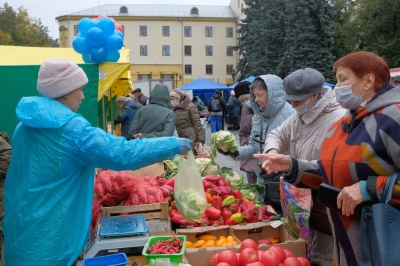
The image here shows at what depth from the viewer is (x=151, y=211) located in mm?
4219

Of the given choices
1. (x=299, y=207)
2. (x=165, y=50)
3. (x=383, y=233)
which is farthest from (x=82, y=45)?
(x=165, y=50)

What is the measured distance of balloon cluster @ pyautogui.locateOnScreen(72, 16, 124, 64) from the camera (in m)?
6.45

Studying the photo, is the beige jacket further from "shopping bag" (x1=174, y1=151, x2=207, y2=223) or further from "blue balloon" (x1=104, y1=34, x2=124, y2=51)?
"blue balloon" (x1=104, y1=34, x2=124, y2=51)

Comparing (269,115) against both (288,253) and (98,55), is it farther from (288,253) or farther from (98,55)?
(98,55)

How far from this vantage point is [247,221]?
4492 mm

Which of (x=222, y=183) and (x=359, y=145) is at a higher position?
(x=359, y=145)

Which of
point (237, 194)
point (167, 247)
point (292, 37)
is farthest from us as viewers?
point (292, 37)

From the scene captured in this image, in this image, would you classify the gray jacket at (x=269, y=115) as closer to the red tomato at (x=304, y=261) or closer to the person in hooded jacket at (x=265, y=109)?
the person in hooded jacket at (x=265, y=109)

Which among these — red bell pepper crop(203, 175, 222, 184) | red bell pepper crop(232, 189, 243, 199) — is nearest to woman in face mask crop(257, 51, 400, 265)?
red bell pepper crop(232, 189, 243, 199)

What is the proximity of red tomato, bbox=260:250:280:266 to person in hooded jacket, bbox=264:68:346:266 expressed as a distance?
0.44 metres

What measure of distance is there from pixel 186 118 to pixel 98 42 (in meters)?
2.67

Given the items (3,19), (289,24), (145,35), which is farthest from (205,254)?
(145,35)

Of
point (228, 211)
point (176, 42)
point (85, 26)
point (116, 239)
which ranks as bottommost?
point (228, 211)

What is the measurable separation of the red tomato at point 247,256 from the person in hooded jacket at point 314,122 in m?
0.54
